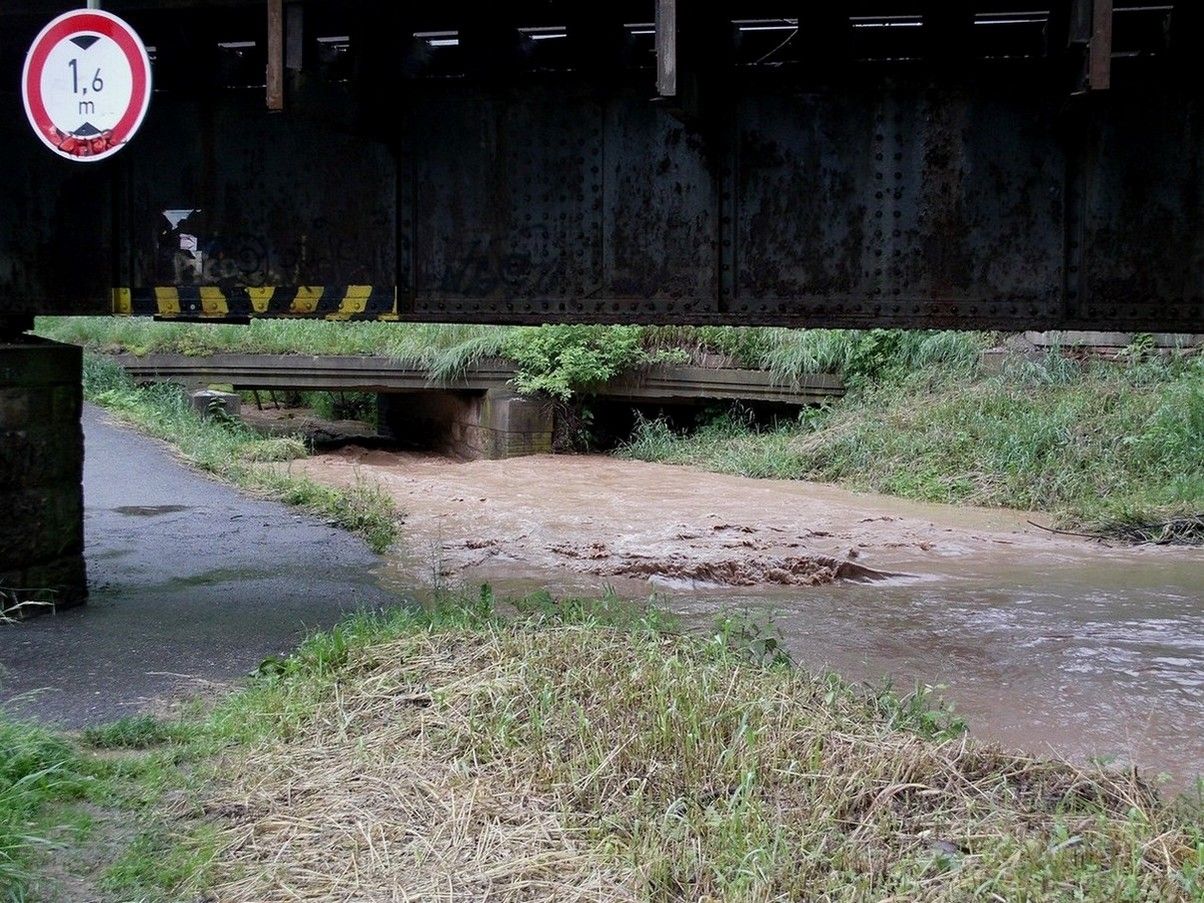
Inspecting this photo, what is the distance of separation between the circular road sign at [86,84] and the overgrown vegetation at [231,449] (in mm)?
5105

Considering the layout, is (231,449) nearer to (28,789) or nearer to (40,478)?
(40,478)

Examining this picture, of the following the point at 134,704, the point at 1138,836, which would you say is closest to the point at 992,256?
the point at 1138,836

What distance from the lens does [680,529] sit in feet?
44.6

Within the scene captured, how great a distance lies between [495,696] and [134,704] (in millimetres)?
2066

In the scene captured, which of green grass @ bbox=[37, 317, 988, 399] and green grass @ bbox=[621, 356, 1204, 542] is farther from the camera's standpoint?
green grass @ bbox=[37, 317, 988, 399]

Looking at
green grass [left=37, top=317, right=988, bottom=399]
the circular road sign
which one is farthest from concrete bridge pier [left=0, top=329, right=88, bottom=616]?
green grass [left=37, top=317, right=988, bottom=399]

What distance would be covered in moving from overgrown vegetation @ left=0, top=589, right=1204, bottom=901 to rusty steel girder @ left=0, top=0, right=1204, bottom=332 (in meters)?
3.03

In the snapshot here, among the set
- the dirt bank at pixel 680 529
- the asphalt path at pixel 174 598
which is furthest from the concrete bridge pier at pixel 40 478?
the dirt bank at pixel 680 529

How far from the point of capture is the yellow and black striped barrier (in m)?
8.37

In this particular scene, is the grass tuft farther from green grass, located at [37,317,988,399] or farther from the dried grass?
green grass, located at [37,317,988,399]

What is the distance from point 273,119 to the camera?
8430 millimetres

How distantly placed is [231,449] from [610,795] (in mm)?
14355

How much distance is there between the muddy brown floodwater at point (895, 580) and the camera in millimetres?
6812

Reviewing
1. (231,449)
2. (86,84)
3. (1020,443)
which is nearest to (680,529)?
(1020,443)
